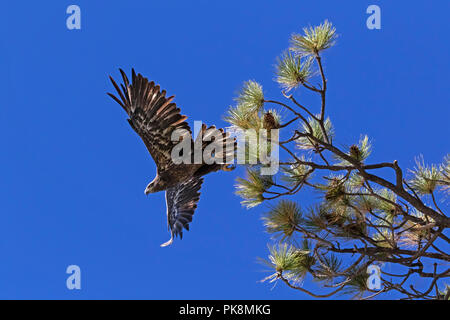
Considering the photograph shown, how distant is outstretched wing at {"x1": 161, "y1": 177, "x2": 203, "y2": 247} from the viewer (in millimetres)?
5426

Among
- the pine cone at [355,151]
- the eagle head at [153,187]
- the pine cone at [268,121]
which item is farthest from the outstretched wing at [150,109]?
the pine cone at [355,151]

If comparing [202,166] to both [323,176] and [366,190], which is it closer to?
[323,176]

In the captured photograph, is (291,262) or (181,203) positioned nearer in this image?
(291,262)

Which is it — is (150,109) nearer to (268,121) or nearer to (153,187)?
(153,187)

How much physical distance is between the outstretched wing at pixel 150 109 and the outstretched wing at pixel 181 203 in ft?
3.01

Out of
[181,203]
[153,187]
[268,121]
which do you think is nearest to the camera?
[268,121]

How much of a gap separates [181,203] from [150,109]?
4.37 feet

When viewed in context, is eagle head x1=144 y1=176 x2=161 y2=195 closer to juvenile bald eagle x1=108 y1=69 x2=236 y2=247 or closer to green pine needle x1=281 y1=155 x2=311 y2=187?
juvenile bald eagle x1=108 y1=69 x2=236 y2=247

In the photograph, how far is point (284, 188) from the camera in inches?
174

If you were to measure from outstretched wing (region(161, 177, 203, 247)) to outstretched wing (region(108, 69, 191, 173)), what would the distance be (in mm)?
919

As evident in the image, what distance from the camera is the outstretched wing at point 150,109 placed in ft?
14.8

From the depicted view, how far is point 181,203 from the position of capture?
5.57 metres

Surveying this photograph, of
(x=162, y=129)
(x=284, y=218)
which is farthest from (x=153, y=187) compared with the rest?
(x=284, y=218)
